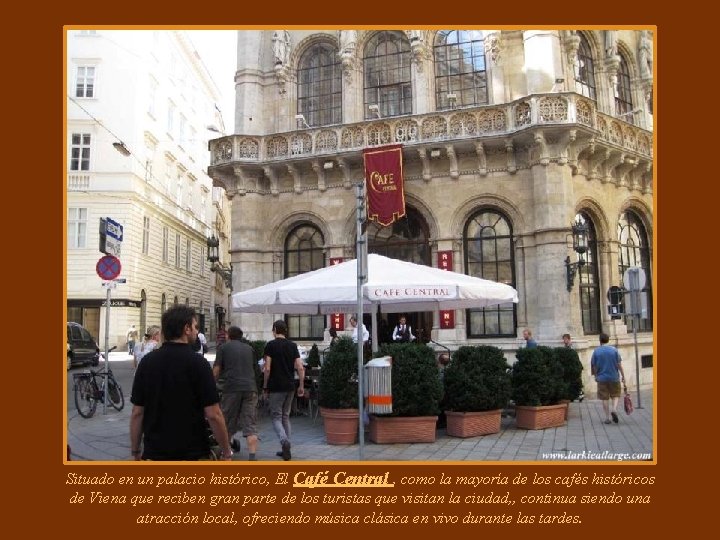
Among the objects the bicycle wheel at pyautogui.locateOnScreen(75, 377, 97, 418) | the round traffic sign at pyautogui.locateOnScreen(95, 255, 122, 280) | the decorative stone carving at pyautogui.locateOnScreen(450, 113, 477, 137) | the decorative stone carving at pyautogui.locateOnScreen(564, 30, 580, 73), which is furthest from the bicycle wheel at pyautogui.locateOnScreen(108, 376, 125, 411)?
the decorative stone carving at pyautogui.locateOnScreen(564, 30, 580, 73)

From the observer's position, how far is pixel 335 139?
17.6m

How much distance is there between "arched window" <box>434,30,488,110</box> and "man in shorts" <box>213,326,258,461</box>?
12.2 m

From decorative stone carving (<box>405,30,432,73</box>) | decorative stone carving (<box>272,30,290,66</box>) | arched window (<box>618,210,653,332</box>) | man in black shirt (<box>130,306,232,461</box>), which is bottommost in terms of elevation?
man in black shirt (<box>130,306,232,461</box>)

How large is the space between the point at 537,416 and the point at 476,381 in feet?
5.14

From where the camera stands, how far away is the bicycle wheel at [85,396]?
11.8 m

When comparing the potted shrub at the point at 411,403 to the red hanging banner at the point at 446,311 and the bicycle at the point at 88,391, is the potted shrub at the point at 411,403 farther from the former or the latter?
the red hanging banner at the point at 446,311

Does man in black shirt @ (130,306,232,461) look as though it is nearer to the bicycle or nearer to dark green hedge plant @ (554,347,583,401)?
the bicycle

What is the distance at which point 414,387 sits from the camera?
8914mm

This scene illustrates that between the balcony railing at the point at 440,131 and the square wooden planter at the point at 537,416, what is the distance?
785 centimetres

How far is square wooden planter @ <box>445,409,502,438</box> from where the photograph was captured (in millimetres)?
9414

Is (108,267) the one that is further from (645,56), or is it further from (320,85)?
(645,56)

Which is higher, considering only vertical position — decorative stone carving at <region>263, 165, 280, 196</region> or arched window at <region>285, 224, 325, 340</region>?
decorative stone carving at <region>263, 165, 280, 196</region>

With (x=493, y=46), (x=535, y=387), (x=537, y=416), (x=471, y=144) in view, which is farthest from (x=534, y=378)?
(x=493, y=46)
